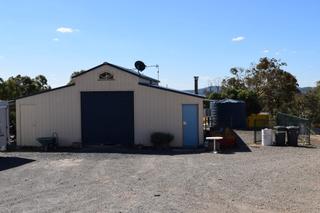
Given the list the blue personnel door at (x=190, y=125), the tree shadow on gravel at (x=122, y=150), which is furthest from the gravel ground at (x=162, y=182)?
the blue personnel door at (x=190, y=125)

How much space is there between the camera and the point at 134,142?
942 inches

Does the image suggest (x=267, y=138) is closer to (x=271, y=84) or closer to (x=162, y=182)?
(x=162, y=182)

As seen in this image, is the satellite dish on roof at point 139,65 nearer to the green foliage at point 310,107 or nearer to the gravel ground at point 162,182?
the gravel ground at point 162,182

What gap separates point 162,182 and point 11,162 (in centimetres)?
762

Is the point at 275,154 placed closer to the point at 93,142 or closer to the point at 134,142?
the point at 134,142

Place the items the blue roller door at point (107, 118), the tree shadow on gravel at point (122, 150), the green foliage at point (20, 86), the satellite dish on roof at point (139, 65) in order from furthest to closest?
the green foliage at point (20, 86) < the satellite dish on roof at point (139, 65) < the blue roller door at point (107, 118) < the tree shadow on gravel at point (122, 150)

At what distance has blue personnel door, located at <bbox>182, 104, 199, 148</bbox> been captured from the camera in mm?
23484

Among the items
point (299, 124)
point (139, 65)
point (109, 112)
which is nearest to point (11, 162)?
point (109, 112)

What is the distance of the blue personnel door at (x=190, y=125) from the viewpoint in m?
23.5

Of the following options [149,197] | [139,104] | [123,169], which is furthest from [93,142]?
[149,197]

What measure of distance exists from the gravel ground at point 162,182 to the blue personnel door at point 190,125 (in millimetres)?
2700

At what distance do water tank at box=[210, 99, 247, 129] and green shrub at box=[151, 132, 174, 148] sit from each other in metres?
13.2

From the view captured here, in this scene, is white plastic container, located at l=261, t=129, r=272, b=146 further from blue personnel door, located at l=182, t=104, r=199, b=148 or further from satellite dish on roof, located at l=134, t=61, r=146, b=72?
satellite dish on roof, located at l=134, t=61, r=146, b=72

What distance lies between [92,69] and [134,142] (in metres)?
3.92
